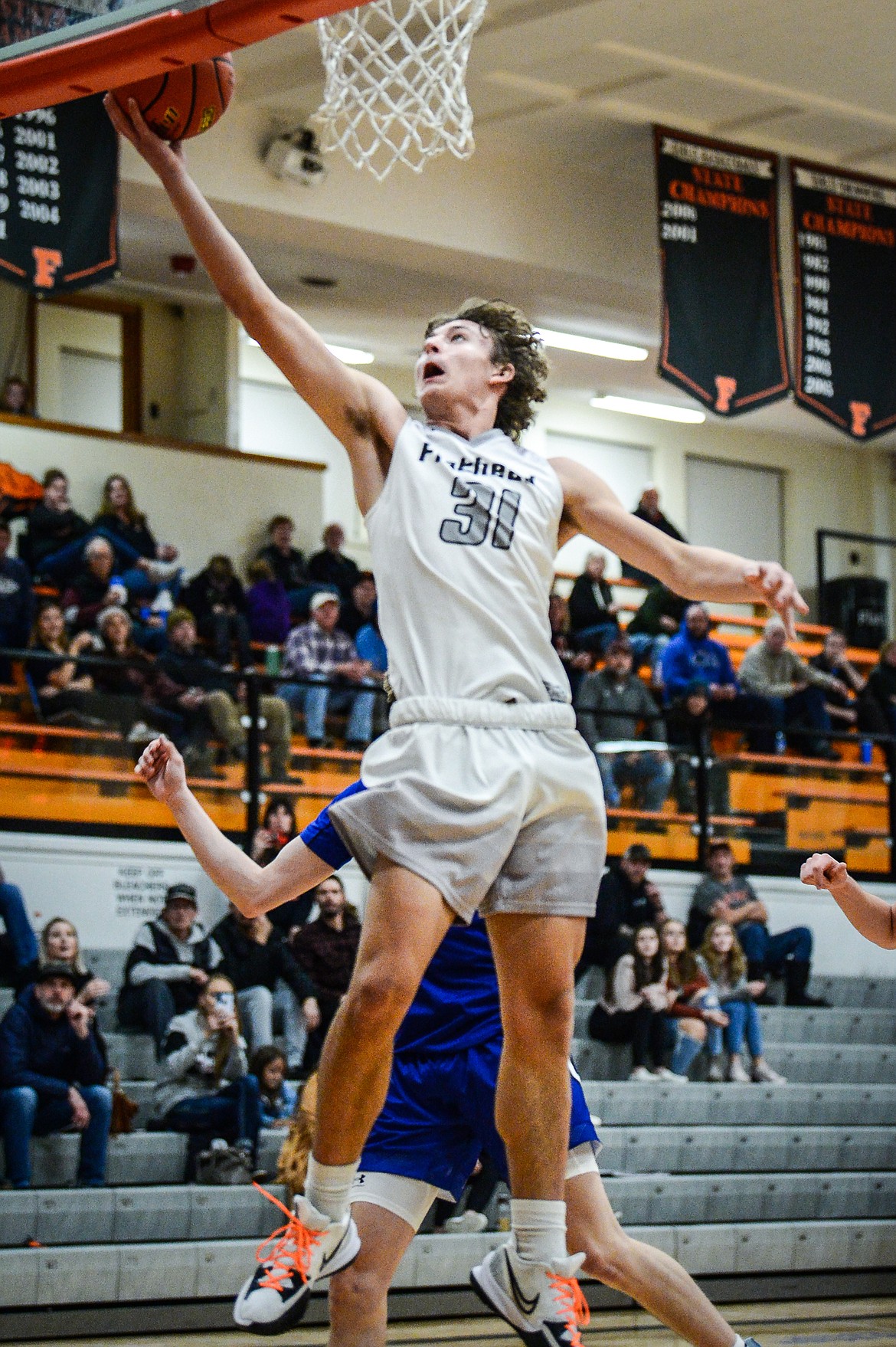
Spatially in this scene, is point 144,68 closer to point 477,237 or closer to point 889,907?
point 889,907

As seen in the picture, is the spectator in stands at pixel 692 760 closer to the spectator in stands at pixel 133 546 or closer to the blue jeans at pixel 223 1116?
the spectator in stands at pixel 133 546

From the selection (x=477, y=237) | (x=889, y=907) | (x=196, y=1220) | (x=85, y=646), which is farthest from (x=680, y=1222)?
(x=477, y=237)

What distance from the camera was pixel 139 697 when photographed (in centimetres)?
1091

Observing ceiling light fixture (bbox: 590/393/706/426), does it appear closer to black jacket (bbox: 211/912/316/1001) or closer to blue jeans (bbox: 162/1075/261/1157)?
black jacket (bbox: 211/912/316/1001)

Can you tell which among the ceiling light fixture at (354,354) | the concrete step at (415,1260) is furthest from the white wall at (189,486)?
the concrete step at (415,1260)

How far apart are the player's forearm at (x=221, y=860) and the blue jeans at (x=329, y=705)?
23.5ft

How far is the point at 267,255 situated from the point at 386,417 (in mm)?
11627

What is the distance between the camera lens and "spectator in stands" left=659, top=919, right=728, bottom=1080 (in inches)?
452

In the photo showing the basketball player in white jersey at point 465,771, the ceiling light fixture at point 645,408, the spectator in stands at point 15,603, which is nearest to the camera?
the basketball player in white jersey at point 465,771

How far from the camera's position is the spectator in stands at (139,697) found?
35.5 ft

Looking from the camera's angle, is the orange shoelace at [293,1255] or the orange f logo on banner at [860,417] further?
the orange f logo on banner at [860,417]

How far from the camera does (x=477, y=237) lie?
1353cm

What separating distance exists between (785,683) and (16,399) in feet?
21.8

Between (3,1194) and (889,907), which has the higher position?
(889,907)
